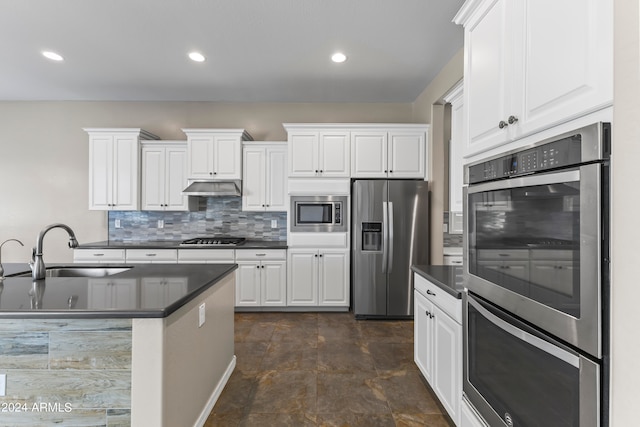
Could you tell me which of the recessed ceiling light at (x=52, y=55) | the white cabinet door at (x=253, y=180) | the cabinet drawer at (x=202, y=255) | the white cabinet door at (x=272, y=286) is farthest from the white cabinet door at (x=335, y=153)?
the recessed ceiling light at (x=52, y=55)

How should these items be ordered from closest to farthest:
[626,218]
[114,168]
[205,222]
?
[626,218] < [114,168] < [205,222]

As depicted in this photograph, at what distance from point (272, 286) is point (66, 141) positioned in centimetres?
371

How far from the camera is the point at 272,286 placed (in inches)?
155

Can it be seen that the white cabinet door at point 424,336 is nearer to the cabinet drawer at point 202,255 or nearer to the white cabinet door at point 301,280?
the white cabinet door at point 301,280

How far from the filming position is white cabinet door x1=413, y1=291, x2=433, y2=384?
2.06 metres

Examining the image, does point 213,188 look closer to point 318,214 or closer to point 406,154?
point 318,214

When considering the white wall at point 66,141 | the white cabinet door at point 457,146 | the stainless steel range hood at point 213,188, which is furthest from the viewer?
the white wall at point 66,141

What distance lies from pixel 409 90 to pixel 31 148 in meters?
5.42

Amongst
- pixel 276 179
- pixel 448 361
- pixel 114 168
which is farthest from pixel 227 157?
pixel 448 361

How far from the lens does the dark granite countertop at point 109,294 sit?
1.29 metres

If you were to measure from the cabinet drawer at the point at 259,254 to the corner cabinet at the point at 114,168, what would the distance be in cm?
161

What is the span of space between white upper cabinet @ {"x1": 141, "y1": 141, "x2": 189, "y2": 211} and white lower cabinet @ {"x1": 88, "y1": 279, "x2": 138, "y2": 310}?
8.68 ft

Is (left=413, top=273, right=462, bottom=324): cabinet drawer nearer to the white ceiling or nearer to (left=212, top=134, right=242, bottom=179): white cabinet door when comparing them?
the white ceiling

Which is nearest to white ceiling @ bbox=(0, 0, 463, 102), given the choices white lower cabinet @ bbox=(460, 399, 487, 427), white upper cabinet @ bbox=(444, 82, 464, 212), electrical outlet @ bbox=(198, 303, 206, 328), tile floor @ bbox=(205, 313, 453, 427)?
white upper cabinet @ bbox=(444, 82, 464, 212)
